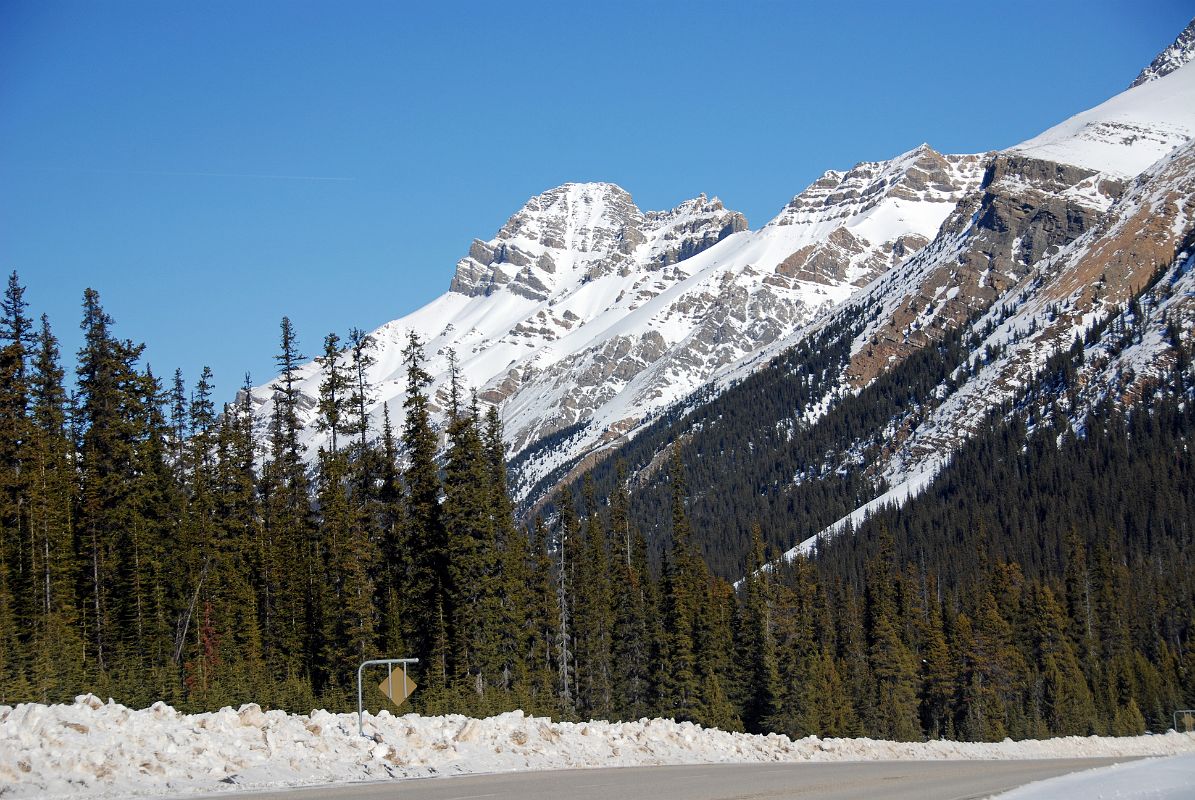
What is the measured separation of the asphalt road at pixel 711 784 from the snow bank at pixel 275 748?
1387 mm

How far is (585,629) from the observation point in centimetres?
8212

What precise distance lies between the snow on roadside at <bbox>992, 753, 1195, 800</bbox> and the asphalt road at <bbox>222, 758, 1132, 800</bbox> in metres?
0.92

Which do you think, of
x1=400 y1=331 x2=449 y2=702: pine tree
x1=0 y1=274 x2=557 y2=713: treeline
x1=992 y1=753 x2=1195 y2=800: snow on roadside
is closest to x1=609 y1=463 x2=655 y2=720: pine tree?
x1=0 y1=274 x2=557 y2=713: treeline

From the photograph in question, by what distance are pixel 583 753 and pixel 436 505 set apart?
30.7m

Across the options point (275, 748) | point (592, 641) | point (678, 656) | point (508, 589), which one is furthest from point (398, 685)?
point (678, 656)

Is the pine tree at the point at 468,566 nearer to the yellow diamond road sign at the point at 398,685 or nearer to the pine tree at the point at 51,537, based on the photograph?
the pine tree at the point at 51,537

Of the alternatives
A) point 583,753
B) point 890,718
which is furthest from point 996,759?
point 890,718

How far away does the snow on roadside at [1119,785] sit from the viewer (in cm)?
2430

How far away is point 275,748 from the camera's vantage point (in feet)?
79.1

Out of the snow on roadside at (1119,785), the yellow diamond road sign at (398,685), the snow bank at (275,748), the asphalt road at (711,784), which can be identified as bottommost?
the snow on roadside at (1119,785)

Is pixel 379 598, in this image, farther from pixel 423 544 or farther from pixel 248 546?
pixel 248 546

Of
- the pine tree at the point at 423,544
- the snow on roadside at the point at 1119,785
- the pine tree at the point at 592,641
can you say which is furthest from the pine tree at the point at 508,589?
the snow on roadside at the point at 1119,785

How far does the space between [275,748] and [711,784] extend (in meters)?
9.13

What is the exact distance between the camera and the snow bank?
21047 mm
